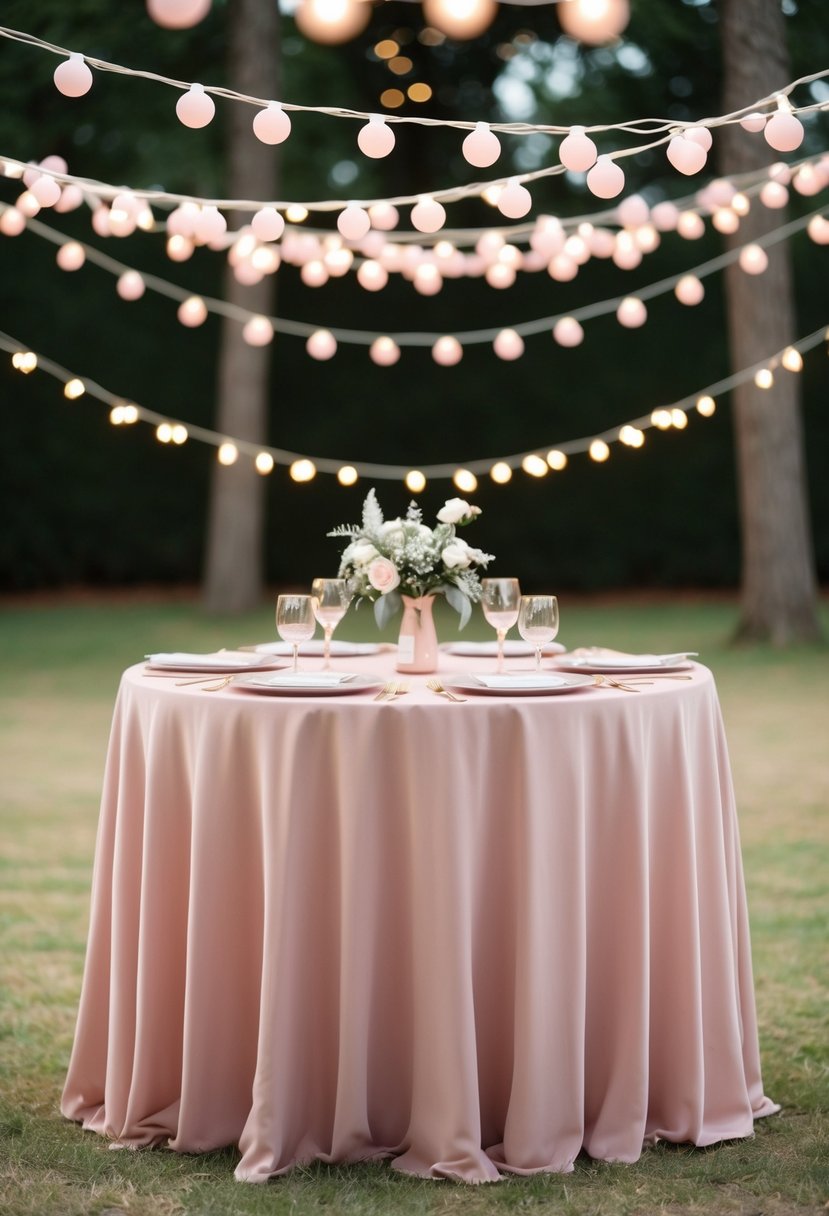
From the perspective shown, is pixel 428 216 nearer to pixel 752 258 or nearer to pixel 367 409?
pixel 752 258

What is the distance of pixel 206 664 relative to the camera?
2670 mm

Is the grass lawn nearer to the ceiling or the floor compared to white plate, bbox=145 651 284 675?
nearer to the floor

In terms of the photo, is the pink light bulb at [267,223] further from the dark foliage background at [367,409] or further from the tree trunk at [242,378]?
the dark foliage background at [367,409]

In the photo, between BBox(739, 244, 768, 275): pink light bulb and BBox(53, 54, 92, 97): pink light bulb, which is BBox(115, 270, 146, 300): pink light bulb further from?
BBox(739, 244, 768, 275): pink light bulb

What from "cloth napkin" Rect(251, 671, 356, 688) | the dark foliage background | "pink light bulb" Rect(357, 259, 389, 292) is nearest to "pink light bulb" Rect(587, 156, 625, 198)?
"cloth napkin" Rect(251, 671, 356, 688)

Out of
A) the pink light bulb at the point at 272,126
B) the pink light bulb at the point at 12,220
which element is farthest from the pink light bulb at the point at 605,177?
the pink light bulb at the point at 12,220

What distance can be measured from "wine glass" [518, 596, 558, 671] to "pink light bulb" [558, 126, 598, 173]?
836 mm

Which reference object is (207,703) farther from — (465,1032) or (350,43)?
(350,43)

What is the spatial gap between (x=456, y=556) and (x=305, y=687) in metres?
0.52

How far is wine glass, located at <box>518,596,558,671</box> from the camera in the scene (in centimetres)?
267

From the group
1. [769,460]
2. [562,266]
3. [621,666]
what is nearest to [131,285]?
[562,266]

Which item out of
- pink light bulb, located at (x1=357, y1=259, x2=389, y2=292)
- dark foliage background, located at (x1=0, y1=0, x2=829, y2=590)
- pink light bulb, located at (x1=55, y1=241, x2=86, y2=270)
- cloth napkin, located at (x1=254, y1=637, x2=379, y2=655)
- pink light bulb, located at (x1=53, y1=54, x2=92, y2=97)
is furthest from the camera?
dark foliage background, located at (x1=0, y1=0, x2=829, y2=590)

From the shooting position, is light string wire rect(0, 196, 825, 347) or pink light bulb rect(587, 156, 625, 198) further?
light string wire rect(0, 196, 825, 347)

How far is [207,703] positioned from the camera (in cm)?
235
